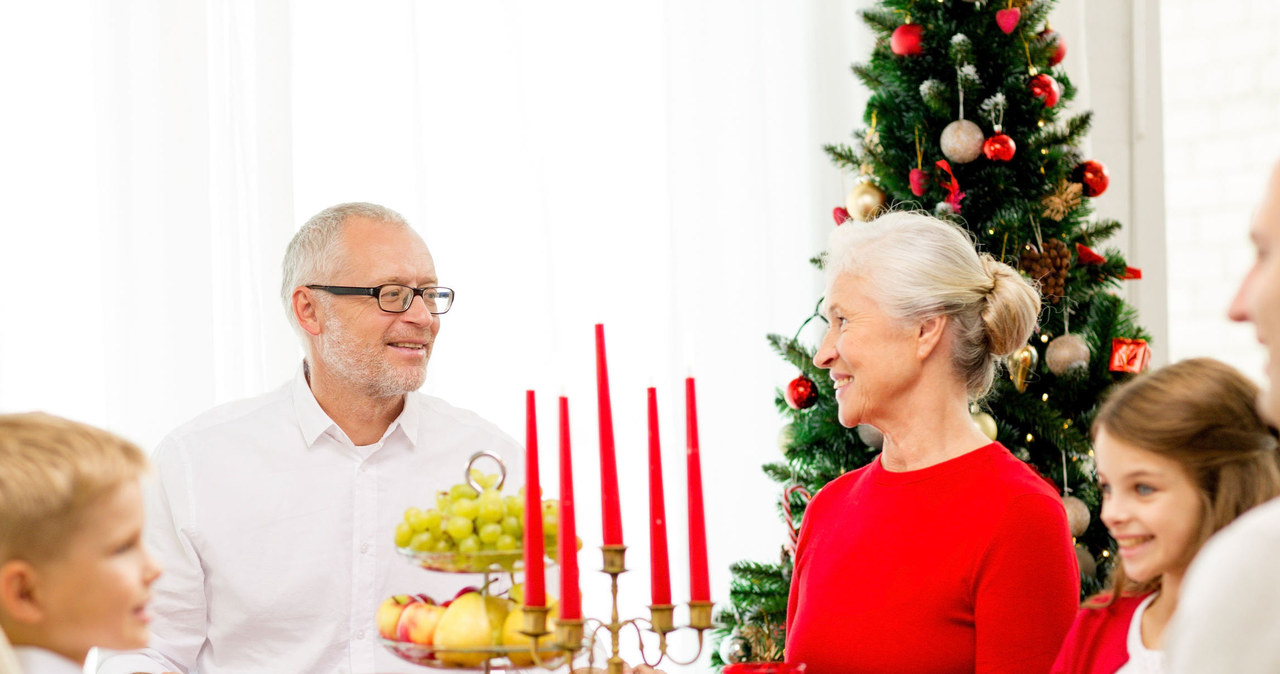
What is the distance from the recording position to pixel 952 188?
2746 mm

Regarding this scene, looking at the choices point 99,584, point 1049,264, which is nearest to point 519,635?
point 99,584

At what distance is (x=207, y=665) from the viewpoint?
83.0 inches

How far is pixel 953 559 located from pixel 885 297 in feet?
1.45

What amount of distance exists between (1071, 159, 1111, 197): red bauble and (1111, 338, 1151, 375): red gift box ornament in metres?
0.36

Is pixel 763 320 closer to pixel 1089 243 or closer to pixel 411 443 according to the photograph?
pixel 1089 243

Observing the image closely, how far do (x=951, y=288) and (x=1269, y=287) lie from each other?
1.20 m

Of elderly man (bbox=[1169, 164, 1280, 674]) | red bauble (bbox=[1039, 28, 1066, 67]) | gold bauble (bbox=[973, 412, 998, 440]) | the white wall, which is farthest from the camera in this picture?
the white wall

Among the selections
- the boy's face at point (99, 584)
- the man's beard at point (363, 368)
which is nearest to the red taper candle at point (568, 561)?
the boy's face at point (99, 584)

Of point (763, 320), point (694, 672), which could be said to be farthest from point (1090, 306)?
point (694, 672)

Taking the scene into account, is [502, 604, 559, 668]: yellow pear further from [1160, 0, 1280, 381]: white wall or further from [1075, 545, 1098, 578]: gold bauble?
[1160, 0, 1280, 381]: white wall

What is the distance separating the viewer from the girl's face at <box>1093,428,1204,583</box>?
1.42 meters

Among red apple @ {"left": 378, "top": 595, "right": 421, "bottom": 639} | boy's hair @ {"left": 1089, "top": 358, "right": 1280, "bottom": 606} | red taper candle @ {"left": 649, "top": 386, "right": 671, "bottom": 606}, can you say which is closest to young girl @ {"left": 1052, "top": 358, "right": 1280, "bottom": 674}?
boy's hair @ {"left": 1089, "top": 358, "right": 1280, "bottom": 606}

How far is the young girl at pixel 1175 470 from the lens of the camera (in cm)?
142

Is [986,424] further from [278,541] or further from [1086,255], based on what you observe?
[278,541]
